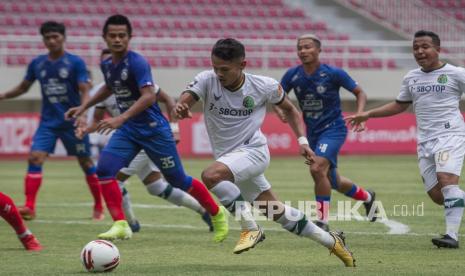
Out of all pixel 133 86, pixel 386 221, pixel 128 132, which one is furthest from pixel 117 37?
pixel 386 221

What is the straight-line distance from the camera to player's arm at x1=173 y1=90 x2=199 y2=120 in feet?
26.4

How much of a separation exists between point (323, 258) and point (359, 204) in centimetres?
555

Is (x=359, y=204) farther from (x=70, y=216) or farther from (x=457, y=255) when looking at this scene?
(x=457, y=255)

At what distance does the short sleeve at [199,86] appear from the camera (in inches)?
331

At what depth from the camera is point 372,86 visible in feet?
102

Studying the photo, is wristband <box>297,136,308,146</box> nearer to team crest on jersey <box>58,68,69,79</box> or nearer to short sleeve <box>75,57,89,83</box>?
short sleeve <box>75,57,89,83</box>

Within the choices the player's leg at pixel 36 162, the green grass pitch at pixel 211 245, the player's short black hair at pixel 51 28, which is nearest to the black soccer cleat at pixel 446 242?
the green grass pitch at pixel 211 245

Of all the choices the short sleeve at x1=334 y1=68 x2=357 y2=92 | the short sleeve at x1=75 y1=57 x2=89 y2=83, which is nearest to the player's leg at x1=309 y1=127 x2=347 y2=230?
the short sleeve at x1=334 y1=68 x2=357 y2=92

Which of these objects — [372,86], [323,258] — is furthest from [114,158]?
[372,86]

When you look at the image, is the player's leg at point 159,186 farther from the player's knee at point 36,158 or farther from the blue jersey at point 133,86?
the player's knee at point 36,158

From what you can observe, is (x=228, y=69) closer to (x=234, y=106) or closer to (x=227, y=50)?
(x=227, y=50)

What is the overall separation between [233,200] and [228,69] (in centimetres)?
110

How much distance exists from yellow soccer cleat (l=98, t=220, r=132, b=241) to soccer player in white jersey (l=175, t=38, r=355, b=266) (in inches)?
73.2

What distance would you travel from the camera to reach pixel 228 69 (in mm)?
8242
